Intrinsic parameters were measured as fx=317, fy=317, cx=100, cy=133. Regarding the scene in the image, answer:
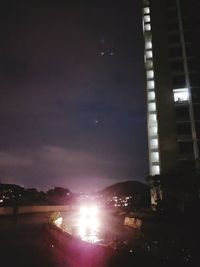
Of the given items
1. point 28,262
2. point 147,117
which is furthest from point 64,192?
point 28,262

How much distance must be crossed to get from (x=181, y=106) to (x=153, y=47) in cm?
1963

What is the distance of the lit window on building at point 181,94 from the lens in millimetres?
74688

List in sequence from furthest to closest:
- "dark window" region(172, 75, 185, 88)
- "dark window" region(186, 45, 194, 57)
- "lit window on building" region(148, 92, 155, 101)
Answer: "lit window on building" region(148, 92, 155, 101)
"dark window" region(186, 45, 194, 57)
"dark window" region(172, 75, 185, 88)

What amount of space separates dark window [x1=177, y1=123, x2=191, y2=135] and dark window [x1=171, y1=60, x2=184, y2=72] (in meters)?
15.0

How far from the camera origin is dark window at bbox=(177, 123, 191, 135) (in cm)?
7094

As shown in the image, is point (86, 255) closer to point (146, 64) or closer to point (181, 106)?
point (181, 106)

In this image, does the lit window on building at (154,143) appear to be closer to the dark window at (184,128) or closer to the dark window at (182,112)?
the dark window at (184,128)

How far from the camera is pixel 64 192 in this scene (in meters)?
173

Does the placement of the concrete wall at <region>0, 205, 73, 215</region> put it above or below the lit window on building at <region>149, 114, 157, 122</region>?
below

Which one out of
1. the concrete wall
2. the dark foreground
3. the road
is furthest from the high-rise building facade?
the road

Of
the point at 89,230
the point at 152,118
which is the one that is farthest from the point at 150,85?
the point at 89,230

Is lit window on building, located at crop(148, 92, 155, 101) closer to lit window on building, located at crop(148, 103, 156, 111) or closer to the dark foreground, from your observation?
lit window on building, located at crop(148, 103, 156, 111)

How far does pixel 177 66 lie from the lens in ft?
260

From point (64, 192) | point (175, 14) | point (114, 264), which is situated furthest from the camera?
point (64, 192)
